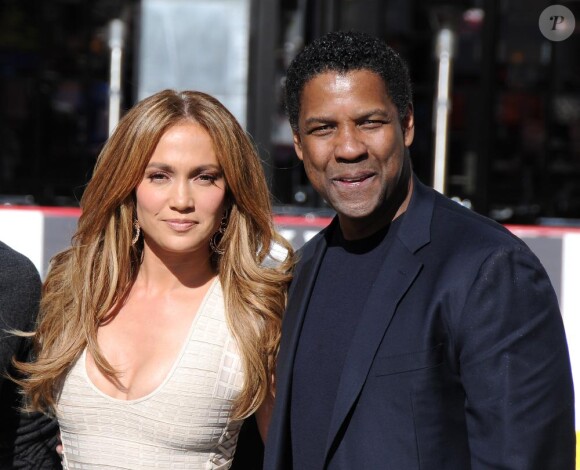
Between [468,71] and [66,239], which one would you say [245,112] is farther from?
[66,239]

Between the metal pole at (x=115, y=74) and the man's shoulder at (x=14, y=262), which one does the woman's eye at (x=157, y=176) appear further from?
the metal pole at (x=115, y=74)

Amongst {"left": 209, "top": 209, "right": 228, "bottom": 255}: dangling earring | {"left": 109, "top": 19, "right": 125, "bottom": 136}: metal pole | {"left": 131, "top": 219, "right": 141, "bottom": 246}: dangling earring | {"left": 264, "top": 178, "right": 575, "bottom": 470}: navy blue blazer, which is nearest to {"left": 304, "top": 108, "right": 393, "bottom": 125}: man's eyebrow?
{"left": 264, "top": 178, "right": 575, "bottom": 470}: navy blue blazer

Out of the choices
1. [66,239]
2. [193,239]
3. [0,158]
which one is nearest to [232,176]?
[193,239]

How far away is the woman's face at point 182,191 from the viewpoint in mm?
2689

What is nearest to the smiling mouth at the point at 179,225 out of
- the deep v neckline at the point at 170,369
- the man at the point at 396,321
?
the deep v neckline at the point at 170,369

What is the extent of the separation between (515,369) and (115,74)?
5.41 metres

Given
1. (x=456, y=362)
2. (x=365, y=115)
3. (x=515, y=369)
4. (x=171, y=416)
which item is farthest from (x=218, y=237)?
A: (x=515, y=369)

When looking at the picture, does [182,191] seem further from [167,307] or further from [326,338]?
[326,338]

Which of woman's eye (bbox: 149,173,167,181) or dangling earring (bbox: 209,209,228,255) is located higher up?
woman's eye (bbox: 149,173,167,181)

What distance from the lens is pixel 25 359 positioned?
290 centimetres

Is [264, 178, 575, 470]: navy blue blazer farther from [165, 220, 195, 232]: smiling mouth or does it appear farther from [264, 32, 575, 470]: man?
[165, 220, 195, 232]: smiling mouth

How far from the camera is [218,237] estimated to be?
2932 mm

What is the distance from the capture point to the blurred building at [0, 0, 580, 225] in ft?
21.8

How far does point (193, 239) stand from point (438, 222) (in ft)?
2.54
